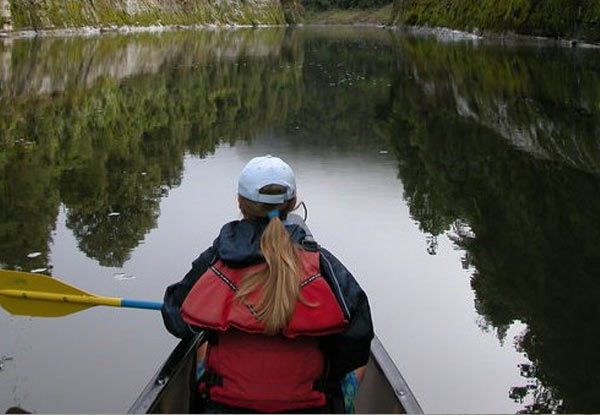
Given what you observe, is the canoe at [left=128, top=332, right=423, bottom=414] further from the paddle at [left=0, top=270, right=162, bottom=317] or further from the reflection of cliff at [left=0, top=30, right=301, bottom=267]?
the reflection of cliff at [left=0, top=30, right=301, bottom=267]

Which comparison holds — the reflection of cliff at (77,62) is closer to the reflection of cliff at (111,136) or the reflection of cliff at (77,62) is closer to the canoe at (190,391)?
the reflection of cliff at (111,136)

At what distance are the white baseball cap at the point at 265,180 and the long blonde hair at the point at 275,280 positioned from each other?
224 mm

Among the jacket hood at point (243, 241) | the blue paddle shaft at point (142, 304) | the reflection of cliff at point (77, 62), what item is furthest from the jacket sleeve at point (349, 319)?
the reflection of cliff at point (77, 62)

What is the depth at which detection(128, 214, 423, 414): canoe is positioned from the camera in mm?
4930

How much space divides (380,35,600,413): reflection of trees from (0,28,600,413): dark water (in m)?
0.04

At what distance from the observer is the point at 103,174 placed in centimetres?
1630

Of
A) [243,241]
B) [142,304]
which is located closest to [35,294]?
[142,304]

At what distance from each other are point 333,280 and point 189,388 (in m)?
1.56

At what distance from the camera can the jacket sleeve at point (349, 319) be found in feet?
14.2

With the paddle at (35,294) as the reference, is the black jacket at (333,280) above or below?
above

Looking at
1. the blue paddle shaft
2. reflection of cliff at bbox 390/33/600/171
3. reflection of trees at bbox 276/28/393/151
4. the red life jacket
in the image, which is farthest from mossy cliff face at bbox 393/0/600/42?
the red life jacket

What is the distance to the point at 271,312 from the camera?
4.08 m

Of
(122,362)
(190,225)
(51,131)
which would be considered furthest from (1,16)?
(122,362)

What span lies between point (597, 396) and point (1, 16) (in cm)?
6590
